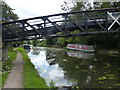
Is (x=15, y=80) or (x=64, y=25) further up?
(x=64, y=25)

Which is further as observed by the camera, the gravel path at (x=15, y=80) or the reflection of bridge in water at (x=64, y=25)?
the reflection of bridge in water at (x=64, y=25)

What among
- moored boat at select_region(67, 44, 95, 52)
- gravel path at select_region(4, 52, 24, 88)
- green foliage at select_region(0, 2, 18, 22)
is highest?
green foliage at select_region(0, 2, 18, 22)

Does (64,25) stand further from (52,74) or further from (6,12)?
(6,12)

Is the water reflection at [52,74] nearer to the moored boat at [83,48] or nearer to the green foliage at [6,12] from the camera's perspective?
the green foliage at [6,12]

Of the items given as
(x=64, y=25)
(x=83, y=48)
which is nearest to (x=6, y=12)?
(x=64, y=25)

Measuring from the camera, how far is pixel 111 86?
7977 mm

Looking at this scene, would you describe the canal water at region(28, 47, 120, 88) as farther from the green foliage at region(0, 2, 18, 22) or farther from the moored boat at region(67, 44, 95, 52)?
the moored boat at region(67, 44, 95, 52)

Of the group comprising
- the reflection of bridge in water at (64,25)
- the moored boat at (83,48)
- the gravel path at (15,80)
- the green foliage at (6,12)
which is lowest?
the moored boat at (83,48)

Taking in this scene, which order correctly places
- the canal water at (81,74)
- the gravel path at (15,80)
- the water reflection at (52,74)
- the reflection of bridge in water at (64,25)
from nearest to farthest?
the gravel path at (15,80)
the canal water at (81,74)
the water reflection at (52,74)
the reflection of bridge in water at (64,25)

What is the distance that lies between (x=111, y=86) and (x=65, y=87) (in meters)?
3.07

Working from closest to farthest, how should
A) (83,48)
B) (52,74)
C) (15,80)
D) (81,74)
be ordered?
(15,80)
(81,74)
(52,74)
(83,48)

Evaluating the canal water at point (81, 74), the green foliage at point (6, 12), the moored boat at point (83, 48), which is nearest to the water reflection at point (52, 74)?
the canal water at point (81, 74)

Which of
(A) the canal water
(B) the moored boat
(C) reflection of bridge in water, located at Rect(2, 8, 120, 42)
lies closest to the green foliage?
(C) reflection of bridge in water, located at Rect(2, 8, 120, 42)

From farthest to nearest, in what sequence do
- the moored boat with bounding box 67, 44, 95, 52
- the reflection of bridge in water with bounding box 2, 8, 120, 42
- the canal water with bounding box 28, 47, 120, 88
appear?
the moored boat with bounding box 67, 44, 95, 52, the reflection of bridge in water with bounding box 2, 8, 120, 42, the canal water with bounding box 28, 47, 120, 88
